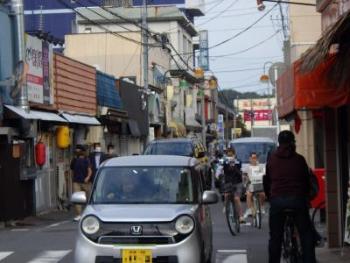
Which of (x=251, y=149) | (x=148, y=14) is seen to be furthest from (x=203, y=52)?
(x=251, y=149)

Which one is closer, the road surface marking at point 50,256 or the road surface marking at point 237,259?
the road surface marking at point 237,259

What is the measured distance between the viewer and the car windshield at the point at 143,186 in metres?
9.80

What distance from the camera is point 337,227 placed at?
1222 centimetres

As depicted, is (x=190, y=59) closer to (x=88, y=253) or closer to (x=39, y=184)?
(x=39, y=184)

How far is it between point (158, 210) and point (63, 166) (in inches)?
675

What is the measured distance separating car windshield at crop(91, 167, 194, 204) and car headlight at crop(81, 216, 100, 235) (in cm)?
70

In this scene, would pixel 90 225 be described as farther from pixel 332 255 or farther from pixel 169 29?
pixel 169 29

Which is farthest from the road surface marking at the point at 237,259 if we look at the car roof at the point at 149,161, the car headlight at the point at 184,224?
the car headlight at the point at 184,224

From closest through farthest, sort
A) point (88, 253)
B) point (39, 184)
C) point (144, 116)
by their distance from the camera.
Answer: point (88, 253) → point (39, 184) → point (144, 116)

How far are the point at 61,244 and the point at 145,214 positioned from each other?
5803 mm

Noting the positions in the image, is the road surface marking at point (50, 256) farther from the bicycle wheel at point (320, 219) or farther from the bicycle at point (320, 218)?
the bicycle wheel at point (320, 219)

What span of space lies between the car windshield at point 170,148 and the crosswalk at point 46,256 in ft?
41.5

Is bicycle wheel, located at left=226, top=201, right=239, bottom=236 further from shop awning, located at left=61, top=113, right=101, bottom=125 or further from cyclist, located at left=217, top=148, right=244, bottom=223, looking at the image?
shop awning, located at left=61, top=113, right=101, bottom=125

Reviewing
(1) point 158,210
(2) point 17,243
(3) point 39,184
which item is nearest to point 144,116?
(3) point 39,184
